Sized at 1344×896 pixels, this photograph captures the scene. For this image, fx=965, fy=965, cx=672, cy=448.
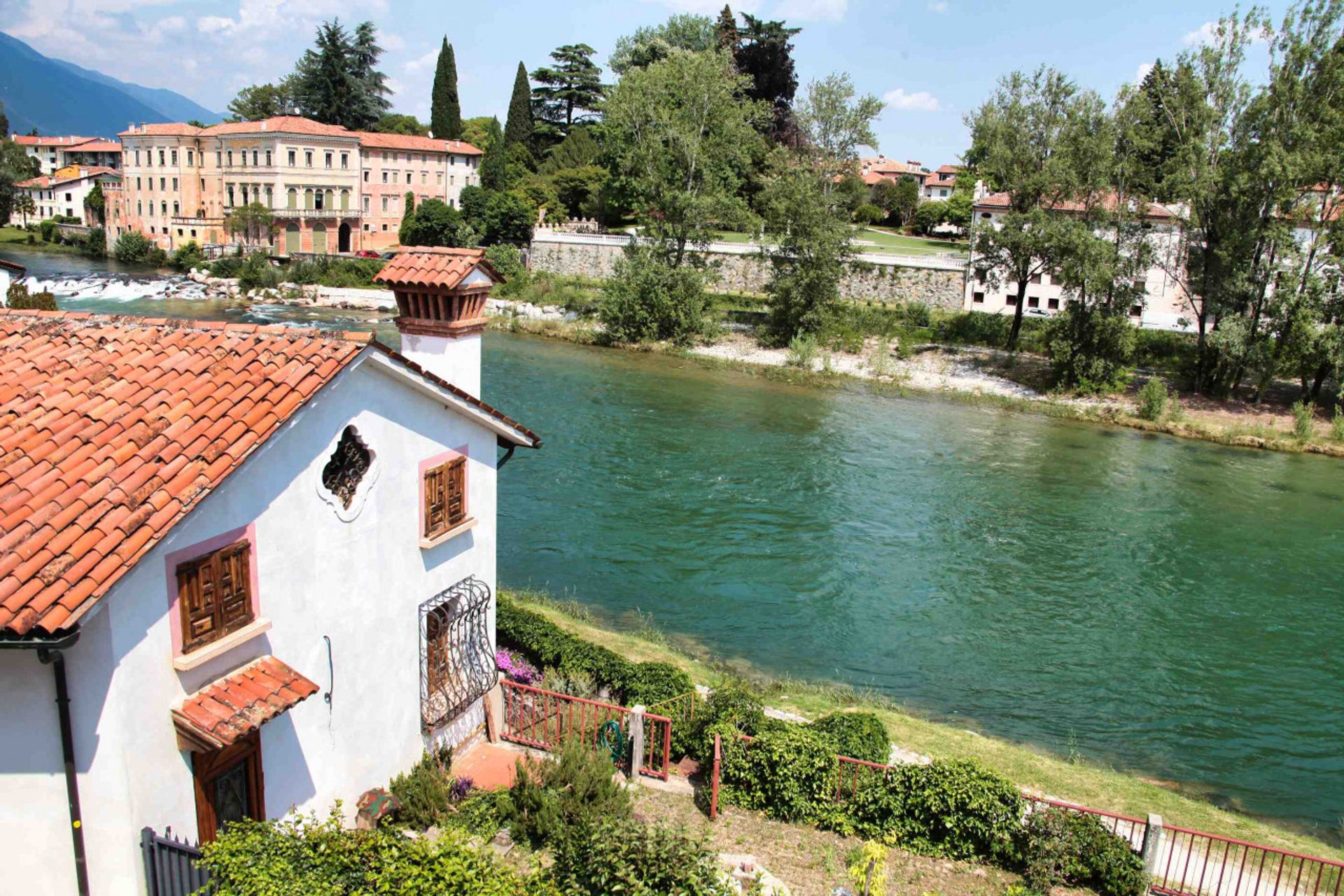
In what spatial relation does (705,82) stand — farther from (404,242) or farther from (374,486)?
(374,486)

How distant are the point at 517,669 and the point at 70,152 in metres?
105

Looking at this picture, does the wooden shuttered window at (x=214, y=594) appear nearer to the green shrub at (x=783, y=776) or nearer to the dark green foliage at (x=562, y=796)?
the dark green foliage at (x=562, y=796)

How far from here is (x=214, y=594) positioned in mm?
7422

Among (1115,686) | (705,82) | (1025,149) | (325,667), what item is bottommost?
(1115,686)

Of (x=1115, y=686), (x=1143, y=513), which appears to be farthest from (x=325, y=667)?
(x=1143, y=513)

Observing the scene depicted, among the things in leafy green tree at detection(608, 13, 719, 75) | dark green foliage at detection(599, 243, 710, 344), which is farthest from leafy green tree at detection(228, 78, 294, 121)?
dark green foliage at detection(599, 243, 710, 344)

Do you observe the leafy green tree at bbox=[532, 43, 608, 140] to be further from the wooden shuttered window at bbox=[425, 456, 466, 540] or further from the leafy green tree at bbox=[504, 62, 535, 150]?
the wooden shuttered window at bbox=[425, 456, 466, 540]

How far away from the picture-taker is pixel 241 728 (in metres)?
7.27

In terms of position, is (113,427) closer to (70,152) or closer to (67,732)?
(67,732)

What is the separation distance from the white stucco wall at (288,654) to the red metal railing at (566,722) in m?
1.24

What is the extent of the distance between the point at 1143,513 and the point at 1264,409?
1491 centimetres

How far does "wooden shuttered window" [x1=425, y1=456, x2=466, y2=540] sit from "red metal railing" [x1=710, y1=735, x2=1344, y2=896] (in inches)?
147

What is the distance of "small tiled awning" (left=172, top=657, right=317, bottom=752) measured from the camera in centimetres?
708

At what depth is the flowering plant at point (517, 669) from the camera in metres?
12.8
